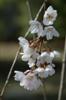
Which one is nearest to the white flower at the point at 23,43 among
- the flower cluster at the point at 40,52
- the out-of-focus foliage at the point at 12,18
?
the flower cluster at the point at 40,52

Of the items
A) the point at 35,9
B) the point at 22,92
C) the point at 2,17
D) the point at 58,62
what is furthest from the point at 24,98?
the point at 2,17

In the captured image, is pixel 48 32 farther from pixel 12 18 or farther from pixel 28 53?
pixel 12 18

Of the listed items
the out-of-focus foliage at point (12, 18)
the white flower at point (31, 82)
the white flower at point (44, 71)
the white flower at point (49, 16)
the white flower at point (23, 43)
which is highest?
the white flower at point (49, 16)

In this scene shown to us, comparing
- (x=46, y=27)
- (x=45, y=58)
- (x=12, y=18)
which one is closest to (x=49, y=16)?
(x=46, y=27)

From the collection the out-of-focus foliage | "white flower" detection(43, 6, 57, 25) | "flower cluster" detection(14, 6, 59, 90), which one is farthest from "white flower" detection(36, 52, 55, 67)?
the out-of-focus foliage

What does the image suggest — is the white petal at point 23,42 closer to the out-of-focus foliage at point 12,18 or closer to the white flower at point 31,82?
the white flower at point 31,82

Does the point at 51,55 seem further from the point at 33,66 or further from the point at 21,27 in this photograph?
the point at 21,27

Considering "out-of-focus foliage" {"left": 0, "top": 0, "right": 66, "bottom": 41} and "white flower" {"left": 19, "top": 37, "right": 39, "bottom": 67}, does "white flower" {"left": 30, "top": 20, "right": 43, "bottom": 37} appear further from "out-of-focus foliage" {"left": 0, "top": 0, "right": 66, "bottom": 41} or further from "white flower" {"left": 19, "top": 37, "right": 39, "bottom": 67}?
"out-of-focus foliage" {"left": 0, "top": 0, "right": 66, "bottom": 41}
